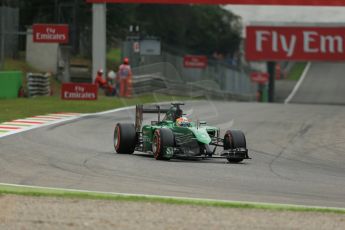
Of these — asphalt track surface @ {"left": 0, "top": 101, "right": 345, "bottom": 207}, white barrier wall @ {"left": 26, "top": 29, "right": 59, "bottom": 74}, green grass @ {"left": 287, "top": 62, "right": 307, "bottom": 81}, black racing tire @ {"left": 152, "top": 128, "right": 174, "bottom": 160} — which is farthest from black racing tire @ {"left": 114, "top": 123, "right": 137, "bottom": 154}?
green grass @ {"left": 287, "top": 62, "right": 307, "bottom": 81}

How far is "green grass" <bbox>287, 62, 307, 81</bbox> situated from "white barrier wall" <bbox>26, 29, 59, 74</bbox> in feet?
136

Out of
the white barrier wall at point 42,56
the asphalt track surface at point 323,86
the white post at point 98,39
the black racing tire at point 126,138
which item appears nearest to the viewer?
the black racing tire at point 126,138

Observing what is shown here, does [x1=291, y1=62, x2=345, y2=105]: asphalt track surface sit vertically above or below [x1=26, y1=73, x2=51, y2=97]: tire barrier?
below

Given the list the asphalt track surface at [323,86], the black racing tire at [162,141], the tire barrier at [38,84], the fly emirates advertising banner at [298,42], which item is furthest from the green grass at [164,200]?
the fly emirates advertising banner at [298,42]

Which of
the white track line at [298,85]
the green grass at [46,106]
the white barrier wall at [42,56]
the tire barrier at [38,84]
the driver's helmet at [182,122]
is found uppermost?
the white barrier wall at [42,56]

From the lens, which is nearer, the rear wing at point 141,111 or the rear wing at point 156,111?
the rear wing at point 156,111

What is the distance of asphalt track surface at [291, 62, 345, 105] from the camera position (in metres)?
62.4

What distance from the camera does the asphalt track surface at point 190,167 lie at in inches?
452

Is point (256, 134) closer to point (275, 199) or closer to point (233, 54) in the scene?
point (275, 199)

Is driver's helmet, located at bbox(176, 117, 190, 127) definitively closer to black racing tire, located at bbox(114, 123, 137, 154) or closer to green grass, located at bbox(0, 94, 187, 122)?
black racing tire, located at bbox(114, 123, 137, 154)

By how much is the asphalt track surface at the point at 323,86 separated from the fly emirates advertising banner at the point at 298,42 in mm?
Answer: 3119

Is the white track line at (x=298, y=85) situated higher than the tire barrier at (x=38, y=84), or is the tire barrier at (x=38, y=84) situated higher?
the tire barrier at (x=38, y=84)

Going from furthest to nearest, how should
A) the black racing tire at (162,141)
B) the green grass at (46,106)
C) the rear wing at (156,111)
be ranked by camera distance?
the green grass at (46,106)
the rear wing at (156,111)
the black racing tire at (162,141)

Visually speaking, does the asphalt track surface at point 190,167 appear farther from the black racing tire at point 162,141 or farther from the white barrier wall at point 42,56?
the white barrier wall at point 42,56
